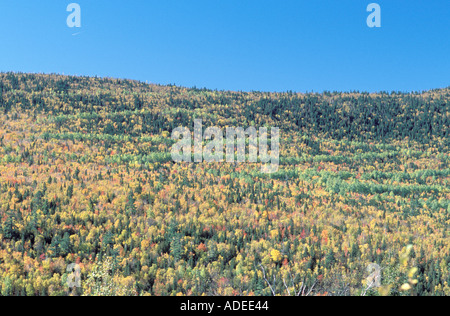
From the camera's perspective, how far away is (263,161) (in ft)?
221

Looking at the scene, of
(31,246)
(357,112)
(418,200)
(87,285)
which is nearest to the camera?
(87,285)

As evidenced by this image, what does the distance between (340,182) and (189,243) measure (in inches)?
1326

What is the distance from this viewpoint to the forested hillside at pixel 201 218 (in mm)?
20953

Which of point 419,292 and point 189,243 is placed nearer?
point 419,292

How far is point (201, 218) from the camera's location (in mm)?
30281

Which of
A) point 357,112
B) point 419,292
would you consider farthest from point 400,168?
point 419,292

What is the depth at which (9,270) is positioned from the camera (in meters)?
20.4

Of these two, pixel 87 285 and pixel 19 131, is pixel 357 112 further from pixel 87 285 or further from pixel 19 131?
pixel 87 285

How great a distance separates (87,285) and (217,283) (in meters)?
7.55

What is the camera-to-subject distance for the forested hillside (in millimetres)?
20953
